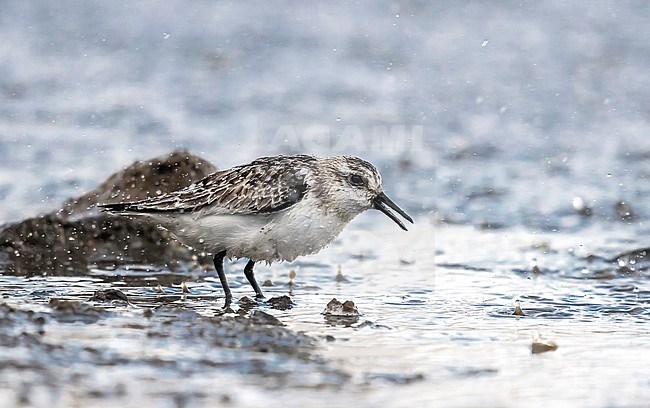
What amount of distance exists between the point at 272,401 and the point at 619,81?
12.0 meters

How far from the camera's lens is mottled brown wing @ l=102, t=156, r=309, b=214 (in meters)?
8.22

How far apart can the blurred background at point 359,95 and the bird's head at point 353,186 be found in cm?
313

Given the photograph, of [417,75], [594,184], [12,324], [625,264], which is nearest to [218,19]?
[417,75]

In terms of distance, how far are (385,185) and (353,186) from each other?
430 cm

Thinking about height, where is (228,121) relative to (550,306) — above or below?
above

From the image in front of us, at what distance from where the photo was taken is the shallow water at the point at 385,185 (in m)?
6.04

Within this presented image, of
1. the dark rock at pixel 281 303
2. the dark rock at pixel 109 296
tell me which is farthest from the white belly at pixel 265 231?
the dark rock at pixel 109 296

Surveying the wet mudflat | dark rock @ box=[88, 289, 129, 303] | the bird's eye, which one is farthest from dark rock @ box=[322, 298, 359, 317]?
dark rock @ box=[88, 289, 129, 303]

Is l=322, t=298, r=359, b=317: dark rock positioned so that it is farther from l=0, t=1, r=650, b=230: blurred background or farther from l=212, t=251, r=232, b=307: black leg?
l=0, t=1, r=650, b=230: blurred background

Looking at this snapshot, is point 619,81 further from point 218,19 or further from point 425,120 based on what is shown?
point 218,19

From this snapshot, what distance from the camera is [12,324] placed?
6.51 metres

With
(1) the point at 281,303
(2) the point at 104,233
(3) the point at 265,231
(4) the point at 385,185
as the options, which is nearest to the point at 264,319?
(1) the point at 281,303

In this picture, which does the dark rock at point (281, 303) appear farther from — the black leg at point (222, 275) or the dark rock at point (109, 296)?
the dark rock at point (109, 296)

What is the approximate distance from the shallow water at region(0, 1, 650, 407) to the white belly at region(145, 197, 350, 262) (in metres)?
0.42
